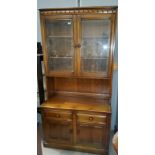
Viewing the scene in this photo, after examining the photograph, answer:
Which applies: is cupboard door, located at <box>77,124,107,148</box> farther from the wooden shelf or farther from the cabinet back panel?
the cabinet back panel

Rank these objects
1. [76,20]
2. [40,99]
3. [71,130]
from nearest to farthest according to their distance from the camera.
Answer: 1. [76,20]
2. [71,130]
3. [40,99]

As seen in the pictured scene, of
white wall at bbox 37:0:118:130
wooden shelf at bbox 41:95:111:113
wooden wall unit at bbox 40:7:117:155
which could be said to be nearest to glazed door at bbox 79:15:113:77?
wooden wall unit at bbox 40:7:117:155

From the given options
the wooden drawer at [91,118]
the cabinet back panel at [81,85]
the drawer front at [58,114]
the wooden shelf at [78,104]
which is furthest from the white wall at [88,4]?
the drawer front at [58,114]

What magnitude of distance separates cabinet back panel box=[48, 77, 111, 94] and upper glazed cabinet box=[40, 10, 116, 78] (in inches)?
10.0

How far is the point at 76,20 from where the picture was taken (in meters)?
1.96

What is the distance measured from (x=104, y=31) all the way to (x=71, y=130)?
1.32 metres

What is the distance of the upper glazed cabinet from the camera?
1.97 m
